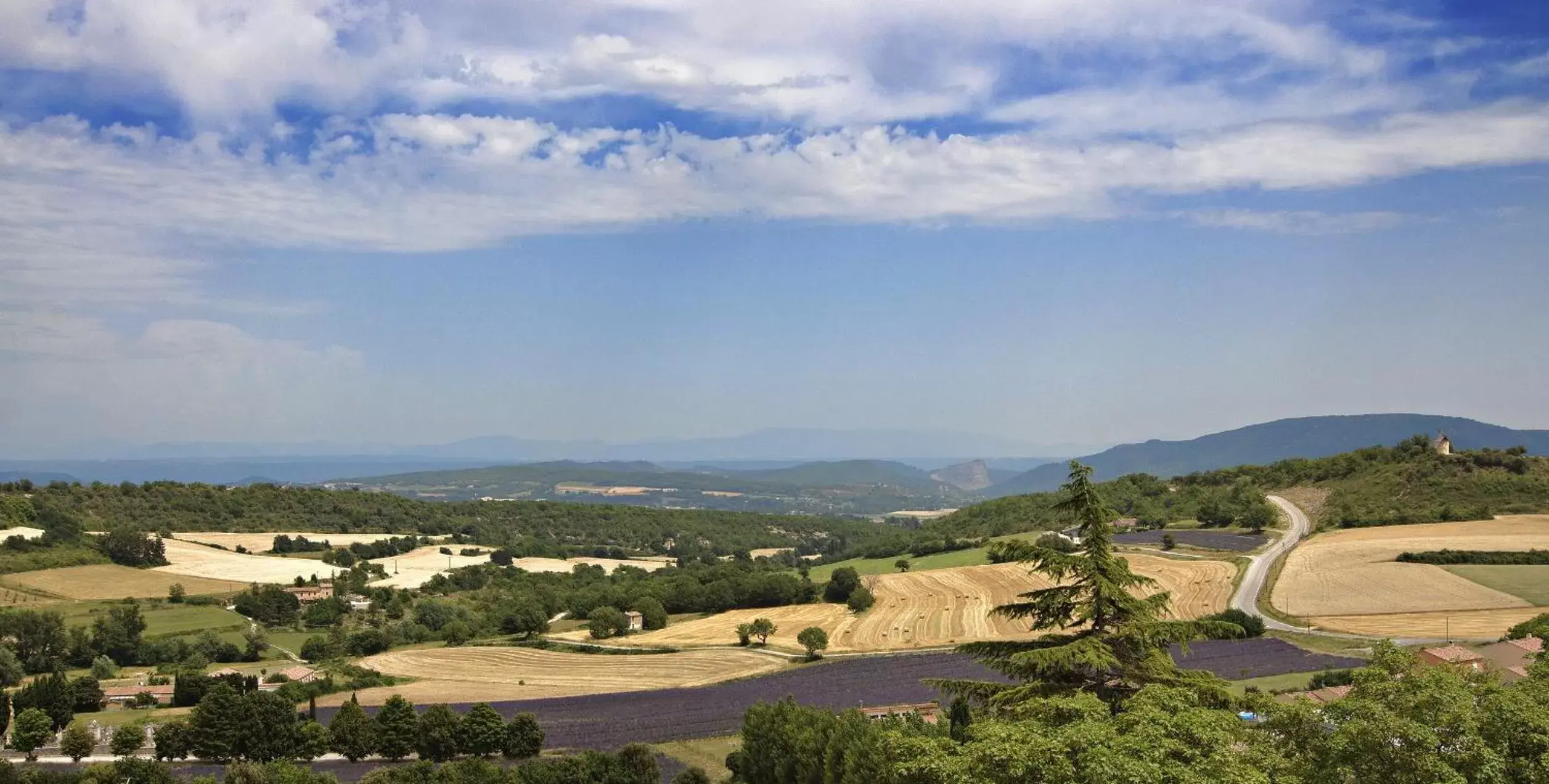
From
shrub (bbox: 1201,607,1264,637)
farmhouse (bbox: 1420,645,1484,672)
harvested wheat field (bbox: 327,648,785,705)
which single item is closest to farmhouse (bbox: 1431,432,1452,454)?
shrub (bbox: 1201,607,1264,637)

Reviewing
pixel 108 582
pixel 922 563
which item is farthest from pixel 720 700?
pixel 108 582

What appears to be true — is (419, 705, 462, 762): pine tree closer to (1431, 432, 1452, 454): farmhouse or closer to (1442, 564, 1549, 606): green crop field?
(1442, 564, 1549, 606): green crop field

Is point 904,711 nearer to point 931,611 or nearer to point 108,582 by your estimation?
point 931,611

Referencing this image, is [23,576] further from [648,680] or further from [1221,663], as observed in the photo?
[1221,663]

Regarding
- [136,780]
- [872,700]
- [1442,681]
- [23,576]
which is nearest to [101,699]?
[136,780]

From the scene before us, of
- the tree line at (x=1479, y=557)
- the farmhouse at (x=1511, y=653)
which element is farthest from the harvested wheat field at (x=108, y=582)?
the tree line at (x=1479, y=557)

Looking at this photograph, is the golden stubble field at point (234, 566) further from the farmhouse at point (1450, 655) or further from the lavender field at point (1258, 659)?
the farmhouse at point (1450, 655)
